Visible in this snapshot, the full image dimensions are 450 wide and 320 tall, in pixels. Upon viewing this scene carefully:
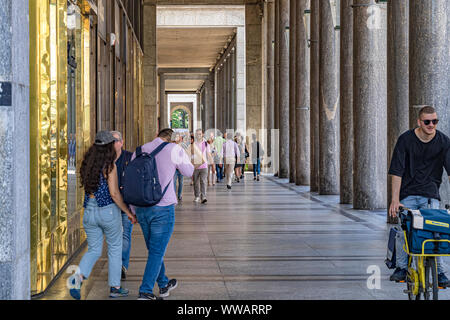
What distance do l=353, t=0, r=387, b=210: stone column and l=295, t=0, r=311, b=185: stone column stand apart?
9461 millimetres

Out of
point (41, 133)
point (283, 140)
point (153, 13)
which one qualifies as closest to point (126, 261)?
point (41, 133)

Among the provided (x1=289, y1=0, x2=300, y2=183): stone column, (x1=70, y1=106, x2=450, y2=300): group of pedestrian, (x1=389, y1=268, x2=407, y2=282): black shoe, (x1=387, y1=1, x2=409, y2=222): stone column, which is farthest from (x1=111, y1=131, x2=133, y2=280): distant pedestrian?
(x1=289, y1=0, x2=300, y2=183): stone column

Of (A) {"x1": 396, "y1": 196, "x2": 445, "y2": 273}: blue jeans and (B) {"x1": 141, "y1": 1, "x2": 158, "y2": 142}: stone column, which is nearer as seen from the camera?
(A) {"x1": 396, "y1": 196, "x2": 445, "y2": 273}: blue jeans

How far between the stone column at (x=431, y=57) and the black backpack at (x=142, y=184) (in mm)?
5828

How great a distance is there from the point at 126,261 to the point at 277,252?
257cm

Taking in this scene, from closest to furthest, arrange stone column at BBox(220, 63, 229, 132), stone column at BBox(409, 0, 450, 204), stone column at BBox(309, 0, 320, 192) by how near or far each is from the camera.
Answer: stone column at BBox(409, 0, 450, 204)
stone column at BBox(309, 0, 320, 192)
stone column at BBox(220, 63, 229, 132)

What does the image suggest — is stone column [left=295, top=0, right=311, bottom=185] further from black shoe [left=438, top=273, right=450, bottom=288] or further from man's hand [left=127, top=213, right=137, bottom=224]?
black shoe [left=438, top=273, right=450, bottom=288]

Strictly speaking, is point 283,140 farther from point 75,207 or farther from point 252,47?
point 75,207

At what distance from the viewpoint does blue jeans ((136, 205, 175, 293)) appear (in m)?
6.61

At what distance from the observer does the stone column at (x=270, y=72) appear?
34031mm

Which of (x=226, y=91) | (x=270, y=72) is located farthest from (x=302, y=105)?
(x=226, y=91)

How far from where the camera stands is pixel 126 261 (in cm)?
804

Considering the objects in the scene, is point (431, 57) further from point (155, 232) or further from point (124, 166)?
point (155, 232)

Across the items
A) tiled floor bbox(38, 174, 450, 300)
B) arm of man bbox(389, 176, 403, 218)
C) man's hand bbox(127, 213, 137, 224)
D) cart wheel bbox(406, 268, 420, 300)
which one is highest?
arm of man bbox(389, 176, 403, 218)
